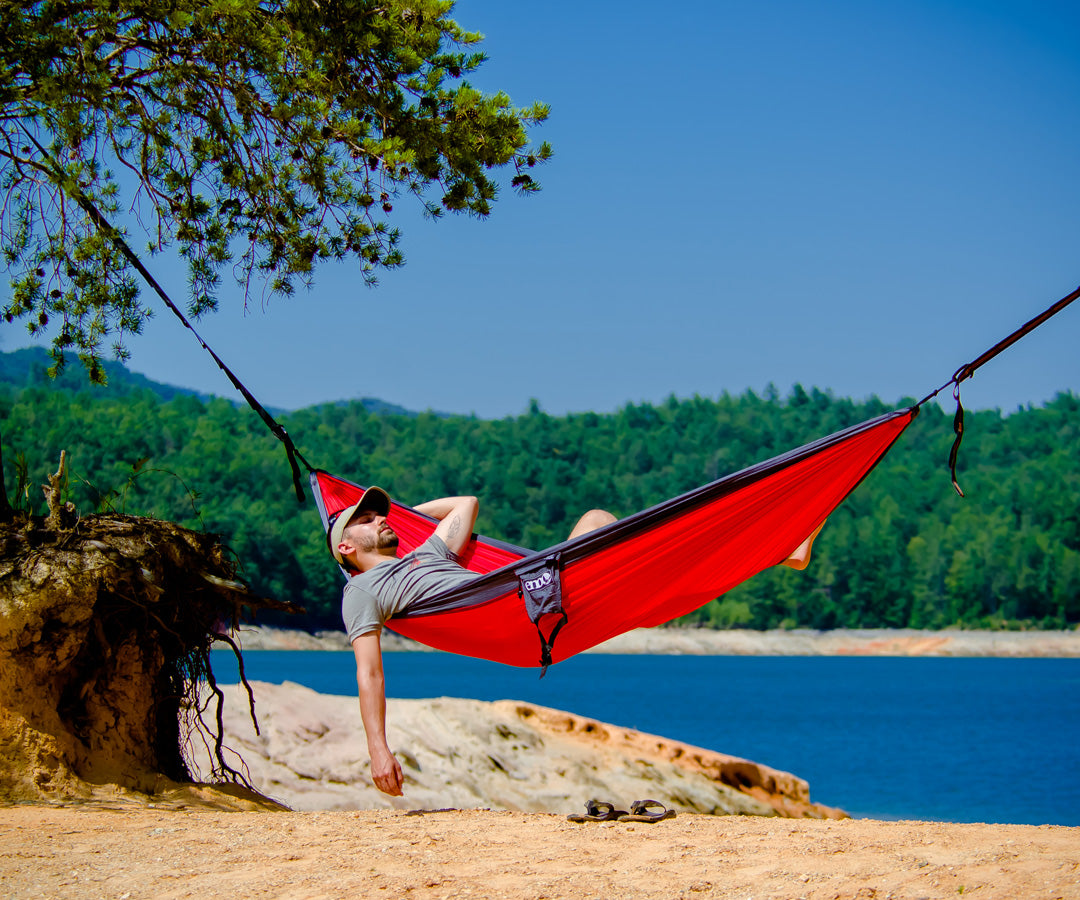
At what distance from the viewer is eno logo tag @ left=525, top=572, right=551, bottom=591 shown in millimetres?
3041

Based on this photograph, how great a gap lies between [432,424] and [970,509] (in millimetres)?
31001

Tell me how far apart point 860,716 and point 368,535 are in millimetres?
25197

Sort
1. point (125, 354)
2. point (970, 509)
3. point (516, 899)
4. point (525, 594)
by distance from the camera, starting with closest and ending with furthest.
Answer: point (516, 899), point (525, 594), point (125, 354), point (970, 509)

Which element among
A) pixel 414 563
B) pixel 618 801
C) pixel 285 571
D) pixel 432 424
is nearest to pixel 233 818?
pixel 414 563

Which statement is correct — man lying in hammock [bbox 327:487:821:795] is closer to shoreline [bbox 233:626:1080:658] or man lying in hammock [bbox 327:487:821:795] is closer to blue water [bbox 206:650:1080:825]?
blue water [bbox 206:650:1080:825]

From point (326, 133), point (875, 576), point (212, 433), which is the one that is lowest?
point (875, 576)

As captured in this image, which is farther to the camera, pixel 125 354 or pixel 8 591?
pixel 125 354

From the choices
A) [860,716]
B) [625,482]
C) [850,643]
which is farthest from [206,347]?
[625,482]

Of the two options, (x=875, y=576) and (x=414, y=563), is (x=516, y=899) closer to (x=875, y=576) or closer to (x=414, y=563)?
(x=414, y=563)

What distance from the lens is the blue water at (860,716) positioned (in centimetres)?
1575

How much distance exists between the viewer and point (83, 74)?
143 inches

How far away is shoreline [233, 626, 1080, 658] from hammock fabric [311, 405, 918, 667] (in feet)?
143

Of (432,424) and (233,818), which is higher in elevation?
(432,424)

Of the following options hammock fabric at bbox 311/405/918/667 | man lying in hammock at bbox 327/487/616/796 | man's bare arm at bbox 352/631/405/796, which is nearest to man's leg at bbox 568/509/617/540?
man lying in hammock at bbox 327/487/616/796
